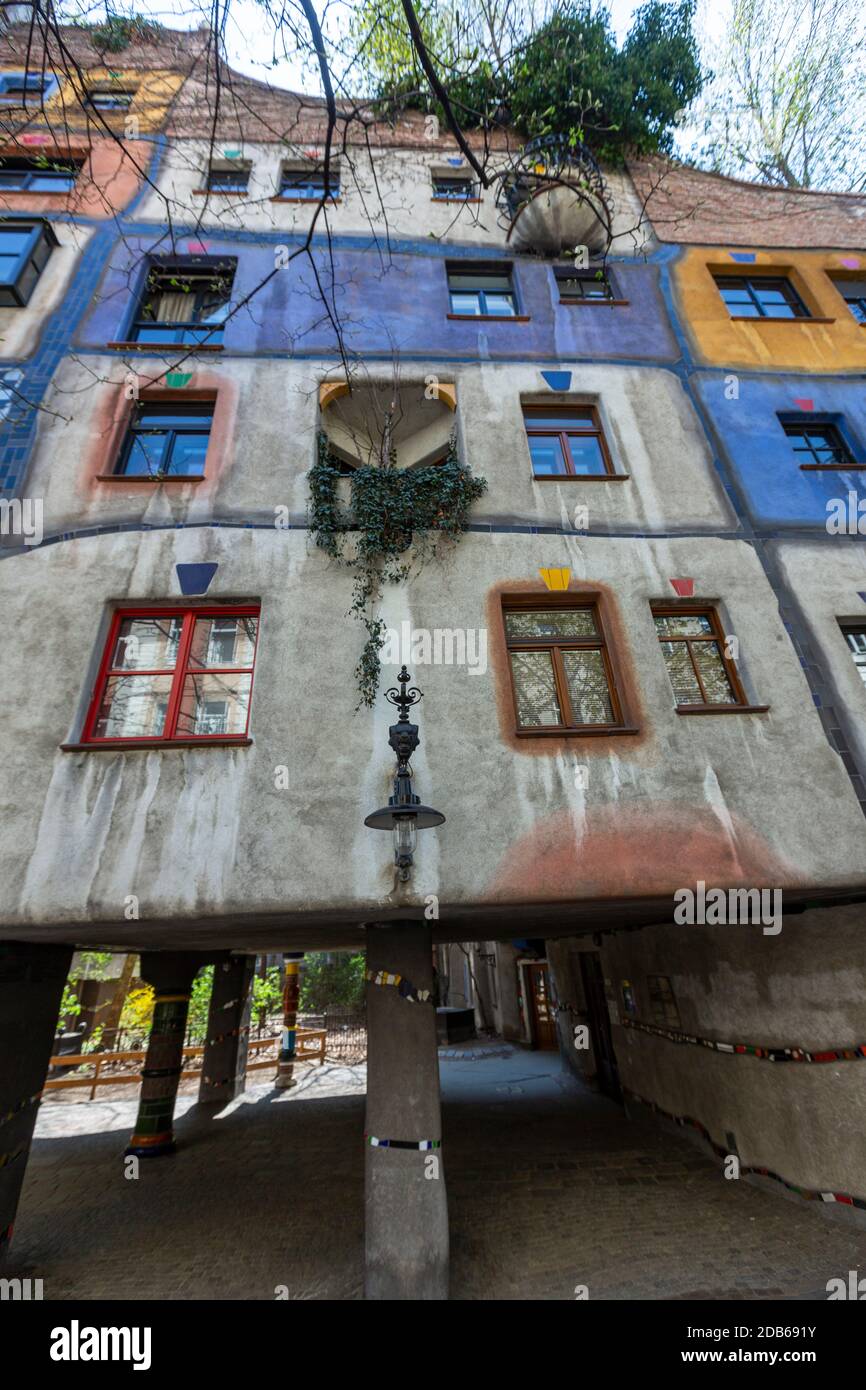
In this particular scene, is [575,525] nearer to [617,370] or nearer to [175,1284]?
[617,370]

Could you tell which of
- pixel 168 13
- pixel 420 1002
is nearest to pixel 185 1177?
pixel 420 1002

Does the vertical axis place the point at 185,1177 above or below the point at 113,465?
below

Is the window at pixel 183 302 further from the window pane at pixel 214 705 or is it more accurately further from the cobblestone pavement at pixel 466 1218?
the cobblestone pavement at pixel 466 1218

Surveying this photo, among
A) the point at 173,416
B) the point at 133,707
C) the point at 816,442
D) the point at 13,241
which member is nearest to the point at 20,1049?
the point at 133,707

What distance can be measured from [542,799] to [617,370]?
7.37m

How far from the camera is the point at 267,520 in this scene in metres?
7.77

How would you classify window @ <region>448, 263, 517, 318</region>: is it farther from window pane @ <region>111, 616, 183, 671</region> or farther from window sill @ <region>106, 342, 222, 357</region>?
window pane @ <region>111, 616, 183, 671</region>

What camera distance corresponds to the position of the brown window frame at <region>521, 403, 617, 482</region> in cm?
831

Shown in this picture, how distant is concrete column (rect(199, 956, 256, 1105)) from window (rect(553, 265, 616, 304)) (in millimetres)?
16147

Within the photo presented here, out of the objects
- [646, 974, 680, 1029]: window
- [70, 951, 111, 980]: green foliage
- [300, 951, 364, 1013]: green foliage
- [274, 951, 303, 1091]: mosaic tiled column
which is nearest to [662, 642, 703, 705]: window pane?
[646, 974, 680, 1029]: window

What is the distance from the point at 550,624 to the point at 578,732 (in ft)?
5.30

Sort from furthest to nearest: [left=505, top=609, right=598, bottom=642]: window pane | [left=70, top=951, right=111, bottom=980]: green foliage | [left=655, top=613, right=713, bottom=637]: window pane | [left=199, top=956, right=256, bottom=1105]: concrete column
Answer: [left=70, top=951, right=111, bottom=980]: green foliage < [left=199, top=956, right=256, bottom=1105]: concrete column < [left=655, top=613, right=713, bottom=637]: window pane < [left=505, top=609, right=598, bottom=642]: window pane

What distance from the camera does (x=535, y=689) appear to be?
7.09m

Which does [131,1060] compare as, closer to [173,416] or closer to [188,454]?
[188,454]
